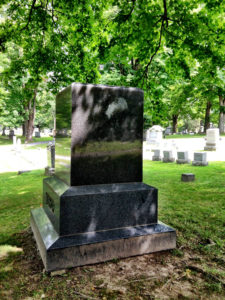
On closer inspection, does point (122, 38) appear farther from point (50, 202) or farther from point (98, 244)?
point (98, 244)

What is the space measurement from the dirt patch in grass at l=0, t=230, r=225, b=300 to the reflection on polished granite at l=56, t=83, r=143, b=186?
1.07m

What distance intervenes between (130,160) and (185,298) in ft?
5.78

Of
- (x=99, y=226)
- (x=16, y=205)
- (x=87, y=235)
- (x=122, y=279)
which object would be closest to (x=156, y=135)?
(x=16, y=205)

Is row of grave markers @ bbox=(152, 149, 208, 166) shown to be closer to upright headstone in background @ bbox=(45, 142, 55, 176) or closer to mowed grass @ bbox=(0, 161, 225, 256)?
mowed grass @ bbox=(0, 161, 225, 256)

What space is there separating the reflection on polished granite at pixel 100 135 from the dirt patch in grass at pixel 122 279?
3.52ft

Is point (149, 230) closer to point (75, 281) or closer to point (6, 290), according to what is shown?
point (75, 281)

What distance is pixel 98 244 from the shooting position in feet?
9.14

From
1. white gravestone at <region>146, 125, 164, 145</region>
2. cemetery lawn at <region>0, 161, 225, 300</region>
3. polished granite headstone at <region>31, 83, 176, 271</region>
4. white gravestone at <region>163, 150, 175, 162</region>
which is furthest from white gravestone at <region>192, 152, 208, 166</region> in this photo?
white gravestone at <region>146, 125, 164, 145</region>

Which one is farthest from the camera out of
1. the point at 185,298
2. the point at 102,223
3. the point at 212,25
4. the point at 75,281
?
the point at 212,25

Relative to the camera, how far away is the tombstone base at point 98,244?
2.62m

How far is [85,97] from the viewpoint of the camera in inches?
119

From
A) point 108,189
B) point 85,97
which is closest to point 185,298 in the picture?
point 108,189

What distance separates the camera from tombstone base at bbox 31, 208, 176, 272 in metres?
2.62

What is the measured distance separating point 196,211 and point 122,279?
2.91 m
